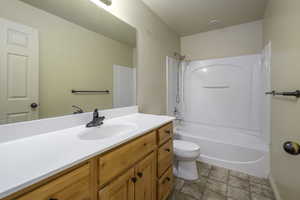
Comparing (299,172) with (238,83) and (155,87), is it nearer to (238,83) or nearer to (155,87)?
(155,87)

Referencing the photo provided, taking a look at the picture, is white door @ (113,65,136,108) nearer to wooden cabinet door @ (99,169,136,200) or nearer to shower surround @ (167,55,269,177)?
wooden cabinet door @ (99,169,136,200)

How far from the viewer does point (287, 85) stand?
3.84ft

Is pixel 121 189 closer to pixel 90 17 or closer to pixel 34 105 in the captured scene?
pixel 34 105

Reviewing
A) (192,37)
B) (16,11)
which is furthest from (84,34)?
(192,37)

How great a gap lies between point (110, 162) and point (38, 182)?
333mm

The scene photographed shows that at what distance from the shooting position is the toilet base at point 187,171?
5.86ft

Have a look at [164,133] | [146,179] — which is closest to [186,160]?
[164,133]

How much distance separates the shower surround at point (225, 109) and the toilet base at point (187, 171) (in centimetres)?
46

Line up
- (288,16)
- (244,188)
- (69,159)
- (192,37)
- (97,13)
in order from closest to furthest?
1. (69,159)
2. (288,16)
3. (97,13)
4. (244,188)
5. (192,37)

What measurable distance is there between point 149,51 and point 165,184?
1683 millimetres

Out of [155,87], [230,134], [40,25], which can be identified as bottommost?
[230,134]

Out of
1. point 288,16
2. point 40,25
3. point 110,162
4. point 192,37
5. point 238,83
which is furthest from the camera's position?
point 192,37

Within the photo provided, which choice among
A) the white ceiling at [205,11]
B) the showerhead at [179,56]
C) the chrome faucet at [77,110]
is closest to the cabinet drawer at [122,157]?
the chrome faucet at [77,110]

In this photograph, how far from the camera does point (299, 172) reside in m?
0.94
